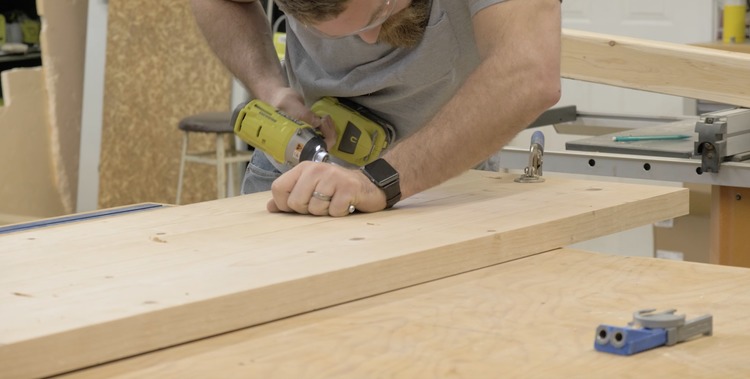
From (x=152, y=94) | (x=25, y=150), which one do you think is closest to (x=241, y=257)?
(x=152, y=94)

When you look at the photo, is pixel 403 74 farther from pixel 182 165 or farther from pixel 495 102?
pixel 182 165

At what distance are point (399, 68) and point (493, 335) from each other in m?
1.23

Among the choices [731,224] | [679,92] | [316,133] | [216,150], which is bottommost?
[731,224]

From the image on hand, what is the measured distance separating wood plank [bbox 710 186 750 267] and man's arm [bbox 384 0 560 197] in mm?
1139

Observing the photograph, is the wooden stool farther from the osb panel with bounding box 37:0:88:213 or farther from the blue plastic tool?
the blue plastic tool

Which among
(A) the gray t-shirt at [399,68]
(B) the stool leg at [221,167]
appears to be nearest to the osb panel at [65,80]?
(B) the stool leg at [221,167]

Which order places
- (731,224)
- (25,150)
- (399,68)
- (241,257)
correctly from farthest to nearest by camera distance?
1. (25,150)
2. (731,224)
3. (399,68)
4. (241,257)

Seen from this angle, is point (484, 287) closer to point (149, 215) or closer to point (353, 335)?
point (353, 335)

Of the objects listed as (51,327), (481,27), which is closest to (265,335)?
(51,327)

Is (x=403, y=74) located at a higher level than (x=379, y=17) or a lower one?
lower

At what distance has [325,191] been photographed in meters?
2.05

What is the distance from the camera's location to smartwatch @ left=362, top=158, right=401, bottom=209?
83.1 inches

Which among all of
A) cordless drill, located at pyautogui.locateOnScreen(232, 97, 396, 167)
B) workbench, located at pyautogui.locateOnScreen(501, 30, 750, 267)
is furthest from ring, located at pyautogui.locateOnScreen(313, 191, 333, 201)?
workbench, located at pyautogui.locateOnScreen(501, 30, 750, 267)

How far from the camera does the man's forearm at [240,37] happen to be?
279 centimetres
